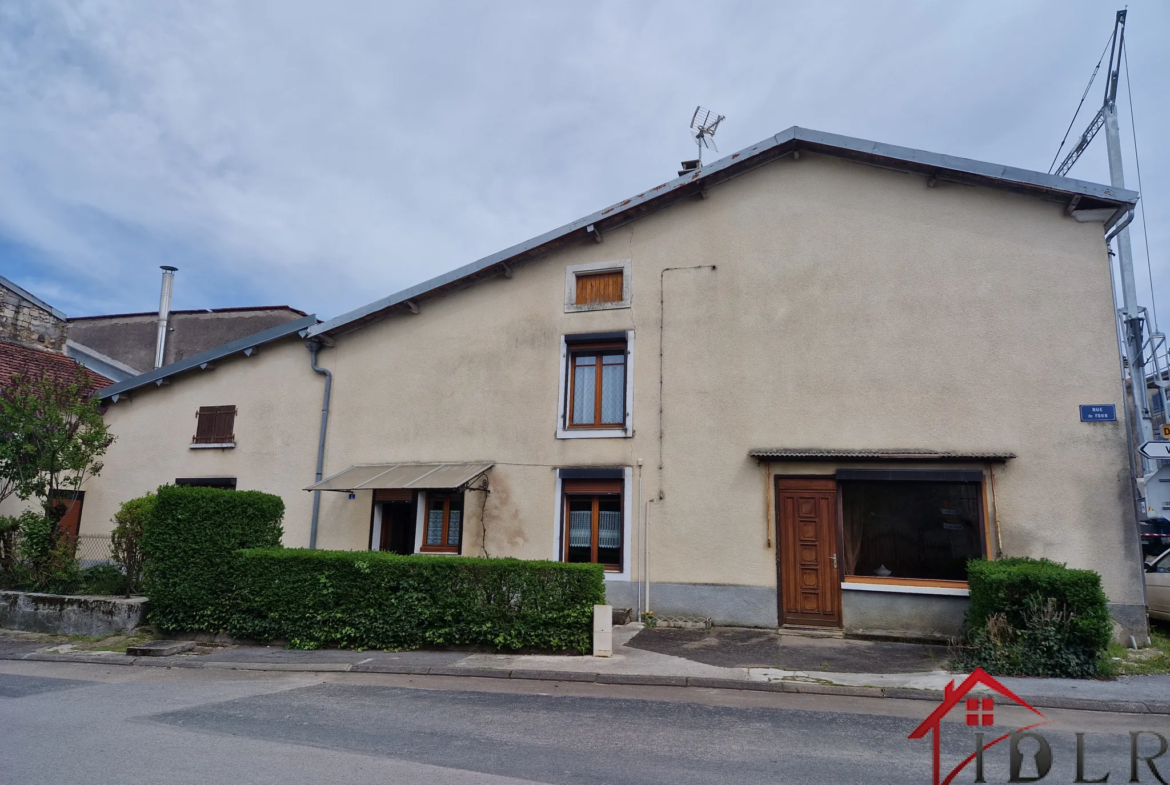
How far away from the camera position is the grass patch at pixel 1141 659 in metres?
9.15

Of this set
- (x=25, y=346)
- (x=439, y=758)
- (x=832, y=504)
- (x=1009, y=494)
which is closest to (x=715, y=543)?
(x=832, y=504)

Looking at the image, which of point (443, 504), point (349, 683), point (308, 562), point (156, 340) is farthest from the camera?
point (156, 340)

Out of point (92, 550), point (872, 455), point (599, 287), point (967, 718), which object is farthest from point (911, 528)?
point (92, 550)

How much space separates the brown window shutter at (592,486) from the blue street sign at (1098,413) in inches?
285

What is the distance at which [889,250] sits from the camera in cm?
1256

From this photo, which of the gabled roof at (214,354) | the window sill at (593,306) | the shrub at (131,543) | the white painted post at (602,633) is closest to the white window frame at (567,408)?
the window sill at (593,306)

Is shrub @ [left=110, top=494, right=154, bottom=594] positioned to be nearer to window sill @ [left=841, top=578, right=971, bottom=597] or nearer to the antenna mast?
window sill @ [left=841, top=578, right=971, bottom=597]

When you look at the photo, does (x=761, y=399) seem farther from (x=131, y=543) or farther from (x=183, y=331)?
(x=183, y=331)

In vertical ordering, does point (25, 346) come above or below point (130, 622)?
above

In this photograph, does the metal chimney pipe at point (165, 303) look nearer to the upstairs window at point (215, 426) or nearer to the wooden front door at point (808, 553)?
the upstairs window at point (215, 426)

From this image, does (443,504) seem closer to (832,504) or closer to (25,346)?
(832,504)

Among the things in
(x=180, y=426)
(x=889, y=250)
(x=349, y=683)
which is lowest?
(x=349, y=683)

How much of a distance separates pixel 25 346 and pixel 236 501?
578 inches

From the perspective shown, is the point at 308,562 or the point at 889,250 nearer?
the point at 308,562
